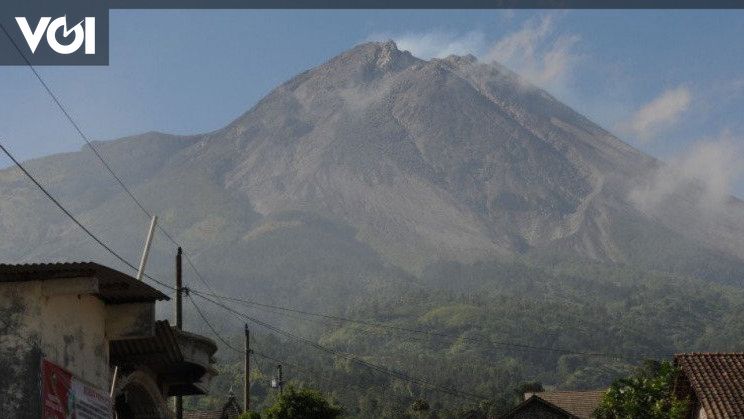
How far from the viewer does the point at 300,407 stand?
3494 cm

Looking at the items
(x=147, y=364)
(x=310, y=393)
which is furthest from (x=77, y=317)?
(x=310, y=393)

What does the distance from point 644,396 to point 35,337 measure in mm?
15388

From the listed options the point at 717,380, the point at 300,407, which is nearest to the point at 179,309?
the point at 300,407

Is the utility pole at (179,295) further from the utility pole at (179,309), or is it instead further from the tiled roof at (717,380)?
the tiled roof at (717,380)

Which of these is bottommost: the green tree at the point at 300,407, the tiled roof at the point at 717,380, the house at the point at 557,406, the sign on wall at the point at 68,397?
the sign on wall at the point at 68,397

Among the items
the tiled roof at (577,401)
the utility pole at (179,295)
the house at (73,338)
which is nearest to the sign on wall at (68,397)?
the house at (73,338)

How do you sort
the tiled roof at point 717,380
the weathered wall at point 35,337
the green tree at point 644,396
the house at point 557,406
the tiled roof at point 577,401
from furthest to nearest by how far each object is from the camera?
the tiled roof at point 577,401 < the house at point 557,406 < the green tree at point 644,396 < the tiled roof at point 717,380 < the weathered wall at point 35,337

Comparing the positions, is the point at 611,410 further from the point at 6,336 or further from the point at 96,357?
the point at 6,336

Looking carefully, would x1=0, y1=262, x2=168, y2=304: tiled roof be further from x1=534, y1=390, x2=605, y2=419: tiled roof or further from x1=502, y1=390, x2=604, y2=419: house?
x1=534, y1=390, x2=605, y2=419: tiled roof

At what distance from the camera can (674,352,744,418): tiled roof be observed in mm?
21969

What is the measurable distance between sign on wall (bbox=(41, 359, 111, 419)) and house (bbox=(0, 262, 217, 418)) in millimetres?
11

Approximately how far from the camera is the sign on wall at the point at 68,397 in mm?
11758

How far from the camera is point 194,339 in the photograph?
16.5 m

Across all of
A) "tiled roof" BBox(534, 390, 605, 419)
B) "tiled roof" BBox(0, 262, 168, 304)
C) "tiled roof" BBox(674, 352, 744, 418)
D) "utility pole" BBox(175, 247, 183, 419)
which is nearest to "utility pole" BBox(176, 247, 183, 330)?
"utility pole" BBox(175, 247, 183, 419)
